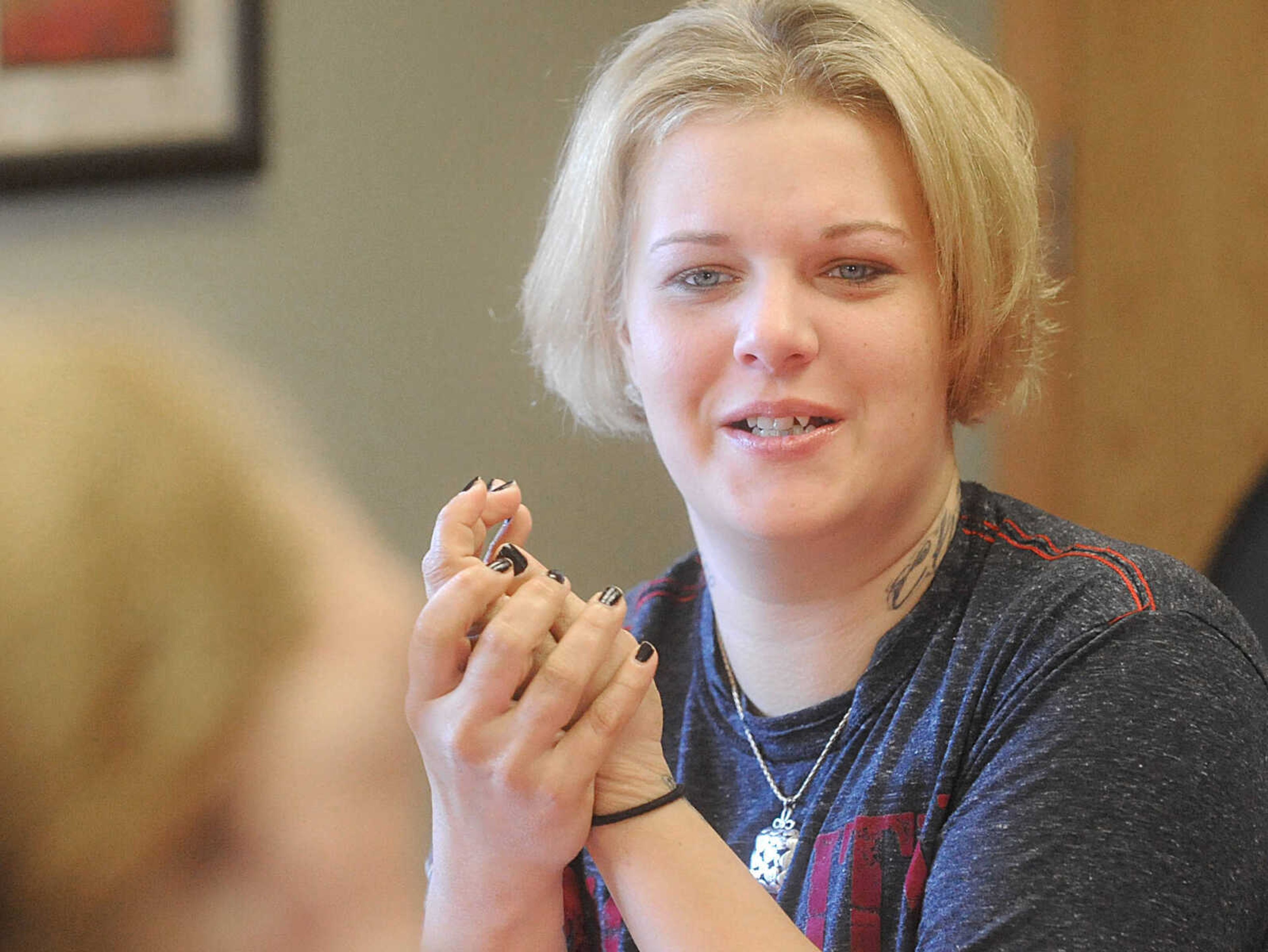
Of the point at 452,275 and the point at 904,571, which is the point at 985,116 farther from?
the point at 452,275

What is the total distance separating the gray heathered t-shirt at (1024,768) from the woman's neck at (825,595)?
0.03 metres

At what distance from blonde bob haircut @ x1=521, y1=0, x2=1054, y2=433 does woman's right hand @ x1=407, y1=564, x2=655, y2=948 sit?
0.43m

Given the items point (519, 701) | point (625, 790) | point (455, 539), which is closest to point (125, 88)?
point (455, 539)

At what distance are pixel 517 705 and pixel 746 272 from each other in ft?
1.33

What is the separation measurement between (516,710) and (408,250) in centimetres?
74

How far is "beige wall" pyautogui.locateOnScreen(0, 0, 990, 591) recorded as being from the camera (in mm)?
1080

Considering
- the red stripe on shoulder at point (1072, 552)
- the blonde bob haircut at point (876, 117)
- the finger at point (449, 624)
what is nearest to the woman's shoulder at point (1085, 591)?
the red stripe on shoulder at point (1072, 552)

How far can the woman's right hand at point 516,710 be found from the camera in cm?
86

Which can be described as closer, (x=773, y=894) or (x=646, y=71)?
(x=773, y=894)

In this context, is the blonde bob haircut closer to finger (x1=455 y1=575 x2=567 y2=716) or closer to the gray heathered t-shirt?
the gray heathered t-shirt

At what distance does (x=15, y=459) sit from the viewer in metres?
0.27

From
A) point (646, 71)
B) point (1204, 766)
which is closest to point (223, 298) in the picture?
point (646, 71)

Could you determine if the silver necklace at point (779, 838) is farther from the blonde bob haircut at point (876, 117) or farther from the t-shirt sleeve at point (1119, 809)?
the blonde bob haircut at point (876, 117)

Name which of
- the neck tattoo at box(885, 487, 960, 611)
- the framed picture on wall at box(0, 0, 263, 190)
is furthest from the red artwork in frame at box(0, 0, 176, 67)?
the neck tattoo at box(885, 487, 960, 611)
